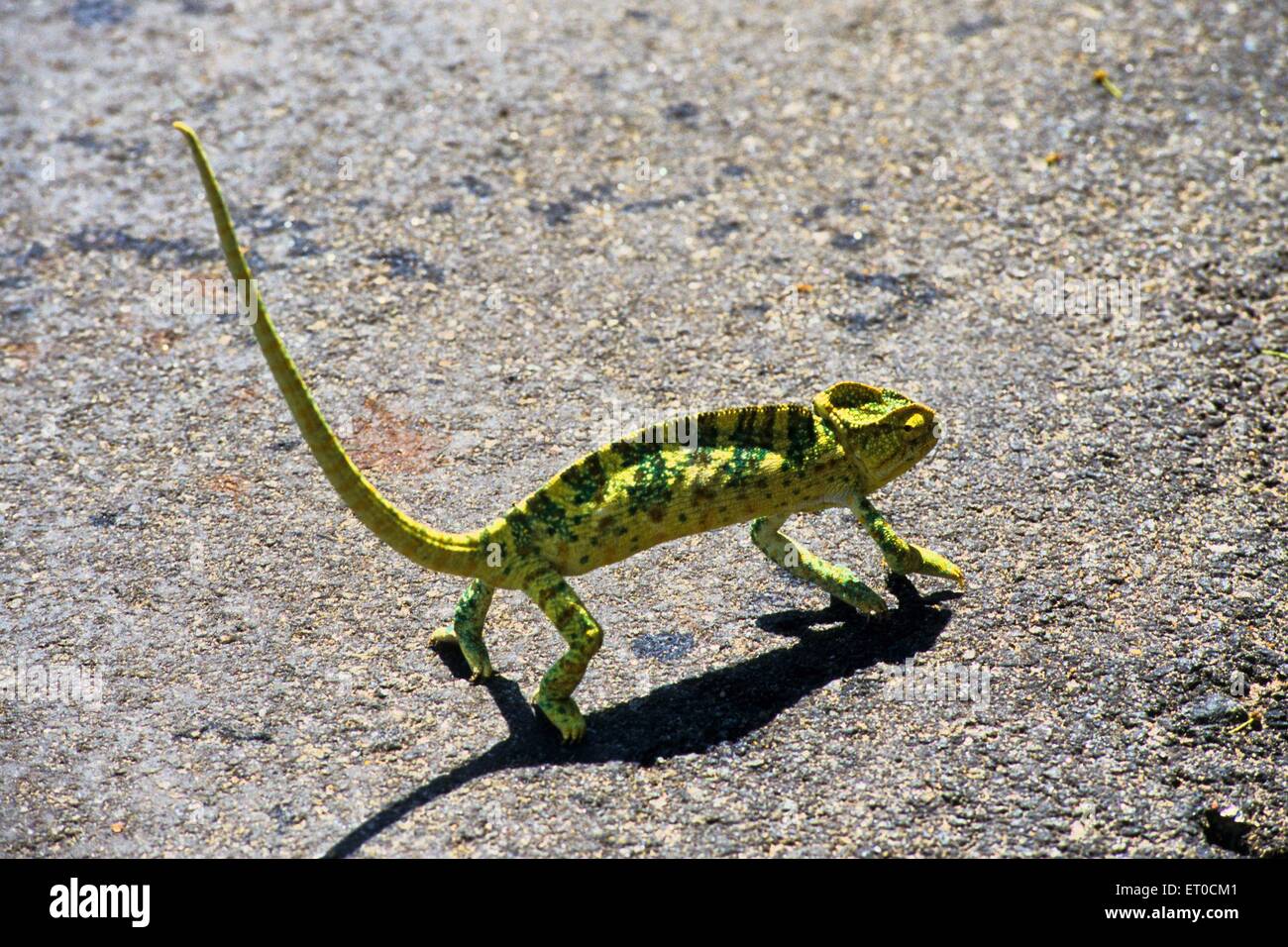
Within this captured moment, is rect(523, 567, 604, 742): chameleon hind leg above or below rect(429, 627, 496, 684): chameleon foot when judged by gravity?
above

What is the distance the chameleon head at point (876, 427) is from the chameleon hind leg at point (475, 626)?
1.30 m

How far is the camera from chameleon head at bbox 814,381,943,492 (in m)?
4.64

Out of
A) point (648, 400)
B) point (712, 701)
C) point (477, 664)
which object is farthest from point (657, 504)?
point (648, 400)

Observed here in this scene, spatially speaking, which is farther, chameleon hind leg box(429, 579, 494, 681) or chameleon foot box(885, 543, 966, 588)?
chameleon foot box(885, 543, 966, 588)

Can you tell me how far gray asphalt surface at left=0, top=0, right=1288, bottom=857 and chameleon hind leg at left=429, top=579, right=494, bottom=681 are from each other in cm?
9

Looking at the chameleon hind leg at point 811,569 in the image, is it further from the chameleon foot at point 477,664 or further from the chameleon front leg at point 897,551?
the chameleon foot at point 477,664

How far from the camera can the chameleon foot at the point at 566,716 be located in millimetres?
4215

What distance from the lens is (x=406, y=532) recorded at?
13.4 ft

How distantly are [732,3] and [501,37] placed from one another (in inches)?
58.3

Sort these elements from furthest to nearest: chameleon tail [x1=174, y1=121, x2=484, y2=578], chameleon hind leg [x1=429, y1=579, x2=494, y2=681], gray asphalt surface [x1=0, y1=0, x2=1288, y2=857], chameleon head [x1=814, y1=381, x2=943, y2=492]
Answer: chameleon head [x1=814, y1=381, x2=943, y2=492] < chameleon hind leg [x1=429, y1=579, x2=494, y2=681] < gray asphalt surface [x1=0, y1=0, x2=1288, y2=857] < chameleon tail [x1=174, y1=121, x2=484, y2=578]

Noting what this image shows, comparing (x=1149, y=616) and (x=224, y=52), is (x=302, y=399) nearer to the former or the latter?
(x=1149, y=616)

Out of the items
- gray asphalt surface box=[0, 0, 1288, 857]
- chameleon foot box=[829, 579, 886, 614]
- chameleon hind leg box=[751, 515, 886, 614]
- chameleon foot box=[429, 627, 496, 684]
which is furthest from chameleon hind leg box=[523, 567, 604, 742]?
chameleon foot box=[829, 579, 886, 614]

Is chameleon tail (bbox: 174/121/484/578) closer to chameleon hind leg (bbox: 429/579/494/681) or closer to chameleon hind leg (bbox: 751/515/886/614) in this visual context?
chameleon hind leg (bbox: 429/579/494/681)
